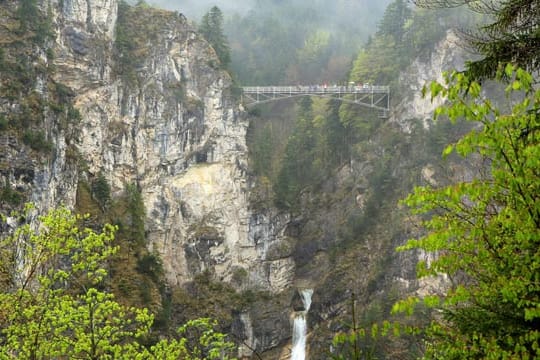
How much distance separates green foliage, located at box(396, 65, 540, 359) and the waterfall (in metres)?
30.0

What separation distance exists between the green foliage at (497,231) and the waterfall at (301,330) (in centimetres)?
3005

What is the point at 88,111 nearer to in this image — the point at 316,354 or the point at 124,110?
the point at 124,110

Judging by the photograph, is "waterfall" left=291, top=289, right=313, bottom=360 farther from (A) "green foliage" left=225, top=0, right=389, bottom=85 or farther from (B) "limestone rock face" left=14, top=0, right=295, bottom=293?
(A) "green foliage" left=225, top=0, right=389, bottom=85

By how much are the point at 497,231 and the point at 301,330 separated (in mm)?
32322

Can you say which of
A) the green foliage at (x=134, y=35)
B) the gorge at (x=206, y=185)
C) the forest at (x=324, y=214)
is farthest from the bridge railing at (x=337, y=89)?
the green foliage at (x=134, y=35)

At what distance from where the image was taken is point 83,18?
32969mm

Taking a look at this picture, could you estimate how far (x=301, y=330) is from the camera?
115 feet

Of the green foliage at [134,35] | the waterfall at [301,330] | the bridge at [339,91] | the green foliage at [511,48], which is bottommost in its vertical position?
the waterfall at [301,330]

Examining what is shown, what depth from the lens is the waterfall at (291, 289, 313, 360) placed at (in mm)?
33531

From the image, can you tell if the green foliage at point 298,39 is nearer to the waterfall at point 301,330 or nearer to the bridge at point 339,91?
the bridge at point 339,91

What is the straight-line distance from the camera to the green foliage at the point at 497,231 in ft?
12.8

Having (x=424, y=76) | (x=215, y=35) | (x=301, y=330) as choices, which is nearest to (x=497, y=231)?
(x=301, y=330)

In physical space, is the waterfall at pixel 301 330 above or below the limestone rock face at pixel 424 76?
below

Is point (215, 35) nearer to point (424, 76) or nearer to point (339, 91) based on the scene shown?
point (339, 91)
